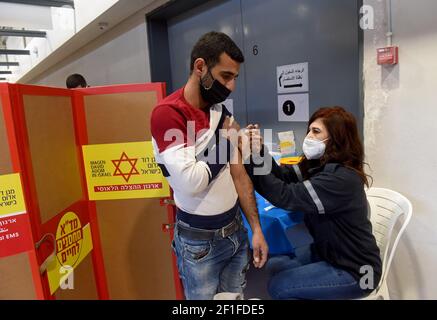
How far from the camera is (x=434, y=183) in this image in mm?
1509

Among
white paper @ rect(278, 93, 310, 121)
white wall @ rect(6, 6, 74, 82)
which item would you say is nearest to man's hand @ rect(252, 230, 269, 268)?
white paper @ rect(278, 93, 310, 121)

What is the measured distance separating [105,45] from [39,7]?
3.65 ft

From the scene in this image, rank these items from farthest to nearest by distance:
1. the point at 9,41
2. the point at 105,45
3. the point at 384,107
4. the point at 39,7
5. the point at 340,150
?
the point at 9,41 → the point at 105,45 → the point at 39,7 → the point at 384,107 → the point at 340,150

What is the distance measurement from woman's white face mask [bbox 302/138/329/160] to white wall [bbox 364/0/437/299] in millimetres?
514

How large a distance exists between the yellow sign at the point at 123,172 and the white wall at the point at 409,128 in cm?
120

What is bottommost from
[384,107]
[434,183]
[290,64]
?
[434,183]

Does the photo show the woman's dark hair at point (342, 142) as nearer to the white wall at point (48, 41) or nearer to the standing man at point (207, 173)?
the standing man at point (207, 173)

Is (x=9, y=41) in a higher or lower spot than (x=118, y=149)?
higher

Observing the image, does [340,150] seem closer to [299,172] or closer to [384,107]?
[299,172]

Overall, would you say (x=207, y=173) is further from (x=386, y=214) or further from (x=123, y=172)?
(x=386, y=214)

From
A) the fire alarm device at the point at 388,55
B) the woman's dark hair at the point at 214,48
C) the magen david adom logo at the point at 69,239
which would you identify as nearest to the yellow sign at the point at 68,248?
the magen david adom logo at the point at 69,239

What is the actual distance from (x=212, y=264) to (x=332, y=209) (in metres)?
0.55

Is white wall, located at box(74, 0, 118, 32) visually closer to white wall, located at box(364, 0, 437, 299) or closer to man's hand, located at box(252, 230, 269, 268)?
white wall, located at box(364, 0, 437, 299)
